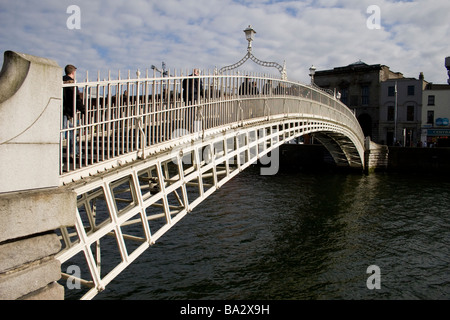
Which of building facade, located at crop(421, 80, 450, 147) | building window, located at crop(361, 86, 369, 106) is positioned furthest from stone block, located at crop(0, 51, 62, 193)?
building window, located at crop(361, 86, 369, 106)

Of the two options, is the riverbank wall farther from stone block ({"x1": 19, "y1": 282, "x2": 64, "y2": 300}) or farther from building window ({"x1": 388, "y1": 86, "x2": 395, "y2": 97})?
stone block ({"x1": 19, "y1": 282, "x2": 64, "y2": 300})

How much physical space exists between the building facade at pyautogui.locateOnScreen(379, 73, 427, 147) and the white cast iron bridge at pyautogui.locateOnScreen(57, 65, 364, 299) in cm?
3203

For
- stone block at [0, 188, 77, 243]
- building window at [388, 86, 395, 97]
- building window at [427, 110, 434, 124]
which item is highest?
building window at [388, 86, 395, 97]

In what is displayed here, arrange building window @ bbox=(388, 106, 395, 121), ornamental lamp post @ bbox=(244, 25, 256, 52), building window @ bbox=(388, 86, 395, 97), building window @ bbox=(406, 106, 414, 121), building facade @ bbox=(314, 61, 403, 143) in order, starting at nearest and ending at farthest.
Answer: ornamental lamp post @ bbox=(244, 25, 256, 52) < building window @ bbox=(406, 106, 414, 121) < building window @ bbox=(388, 86, 395, 97) < building window @ bbox=(388, 106, 395, 121) < building facade @ bbox=(314, 61, 403, 143)

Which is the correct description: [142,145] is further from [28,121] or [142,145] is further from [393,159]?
[393,159]

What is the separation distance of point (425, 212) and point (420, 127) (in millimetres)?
30141

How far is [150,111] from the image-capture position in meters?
6.80

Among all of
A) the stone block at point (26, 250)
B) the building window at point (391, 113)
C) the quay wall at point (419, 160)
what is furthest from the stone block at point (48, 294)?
the building window at point (391, 113)

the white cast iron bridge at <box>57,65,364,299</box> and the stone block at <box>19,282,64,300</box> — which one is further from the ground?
the white cast iron bridge at <box>57,65,364,299</box>

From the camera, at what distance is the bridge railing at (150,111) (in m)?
5.09

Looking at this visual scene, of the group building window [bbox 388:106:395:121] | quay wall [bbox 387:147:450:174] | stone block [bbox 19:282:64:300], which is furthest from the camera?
building window [bbox 388:106:395:121]

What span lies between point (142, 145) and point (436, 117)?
42909 mm

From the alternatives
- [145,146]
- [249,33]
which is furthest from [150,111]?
[249,33]

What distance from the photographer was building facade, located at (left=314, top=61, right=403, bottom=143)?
45412mm
